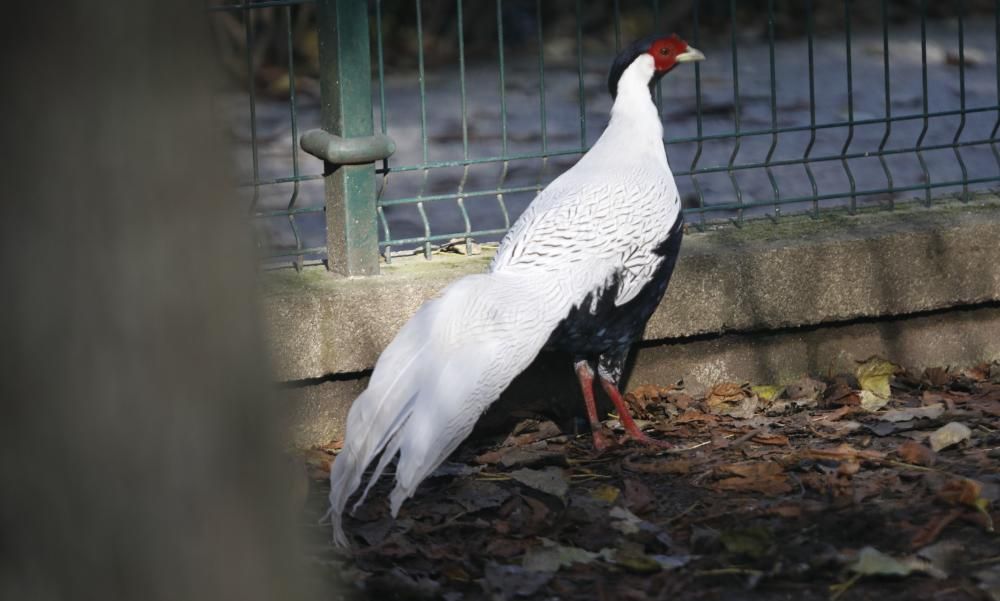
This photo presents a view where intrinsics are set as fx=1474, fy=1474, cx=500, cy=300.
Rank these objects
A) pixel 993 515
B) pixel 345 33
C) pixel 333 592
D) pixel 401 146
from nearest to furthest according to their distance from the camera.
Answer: pixel 333 592
pixel 993 515
pixel 345 33
pixel 401 146

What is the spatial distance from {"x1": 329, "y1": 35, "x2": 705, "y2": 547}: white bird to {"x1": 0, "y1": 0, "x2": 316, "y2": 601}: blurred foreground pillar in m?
1.91

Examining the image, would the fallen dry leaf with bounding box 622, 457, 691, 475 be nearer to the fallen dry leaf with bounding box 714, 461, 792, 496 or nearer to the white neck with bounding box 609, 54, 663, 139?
the fallen dry leaf with bounding box 714, 461, 792, 496

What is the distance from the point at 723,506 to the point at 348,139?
180cm

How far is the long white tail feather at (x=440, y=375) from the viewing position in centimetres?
399

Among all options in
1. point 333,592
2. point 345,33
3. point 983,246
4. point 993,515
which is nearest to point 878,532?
point 993,515

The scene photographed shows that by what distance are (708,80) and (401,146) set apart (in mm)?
3094

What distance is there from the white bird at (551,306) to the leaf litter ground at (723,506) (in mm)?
257

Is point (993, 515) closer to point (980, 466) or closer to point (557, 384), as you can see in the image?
point (980, 466)

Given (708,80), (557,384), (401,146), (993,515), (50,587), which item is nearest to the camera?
(50,587)

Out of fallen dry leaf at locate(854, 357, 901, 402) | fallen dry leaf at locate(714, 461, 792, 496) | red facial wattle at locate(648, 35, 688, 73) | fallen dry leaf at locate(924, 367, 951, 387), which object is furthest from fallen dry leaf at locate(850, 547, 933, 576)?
red facial wattle at locate(648, 35, 688, 73)

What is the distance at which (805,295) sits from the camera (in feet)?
18.2

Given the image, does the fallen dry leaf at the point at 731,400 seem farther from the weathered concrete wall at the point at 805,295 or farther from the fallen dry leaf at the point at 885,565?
the fallen dry leaf at the point at 885,565

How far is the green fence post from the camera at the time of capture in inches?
199

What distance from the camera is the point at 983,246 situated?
5707 millimetres
